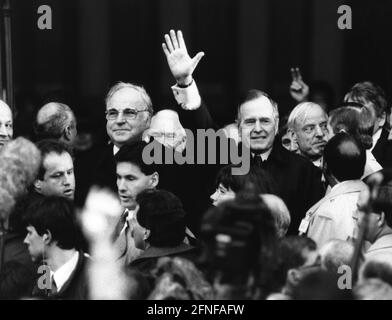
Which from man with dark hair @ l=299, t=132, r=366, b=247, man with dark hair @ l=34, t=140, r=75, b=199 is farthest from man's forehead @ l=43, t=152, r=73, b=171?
man with dark hair @ l=299, t=132, r=366, b=247

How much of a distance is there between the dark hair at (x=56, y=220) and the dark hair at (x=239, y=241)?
122 centimetres

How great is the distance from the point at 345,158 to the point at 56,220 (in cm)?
136

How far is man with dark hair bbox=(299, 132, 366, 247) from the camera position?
5.07 m

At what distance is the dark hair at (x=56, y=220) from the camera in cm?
457

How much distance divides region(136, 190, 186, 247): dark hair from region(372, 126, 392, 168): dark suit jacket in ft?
6.05

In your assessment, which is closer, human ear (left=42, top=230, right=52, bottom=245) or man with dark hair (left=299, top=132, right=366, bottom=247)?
human ear (left=42, top=230, right=52, bottom=245)

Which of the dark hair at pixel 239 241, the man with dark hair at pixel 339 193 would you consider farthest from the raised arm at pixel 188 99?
the dark hair at pixel 239 241

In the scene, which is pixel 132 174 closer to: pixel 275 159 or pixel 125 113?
pixel 125 113

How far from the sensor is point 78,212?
5.09 metres

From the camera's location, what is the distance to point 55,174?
18.0 ft

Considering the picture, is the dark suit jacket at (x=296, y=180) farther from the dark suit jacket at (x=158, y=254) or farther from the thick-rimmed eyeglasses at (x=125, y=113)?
the dark suit jacket at (x=158, y=254)

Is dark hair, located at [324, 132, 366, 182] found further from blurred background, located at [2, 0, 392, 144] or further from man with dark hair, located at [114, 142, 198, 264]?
blurred background, located at [2, 0, 392, 144]
